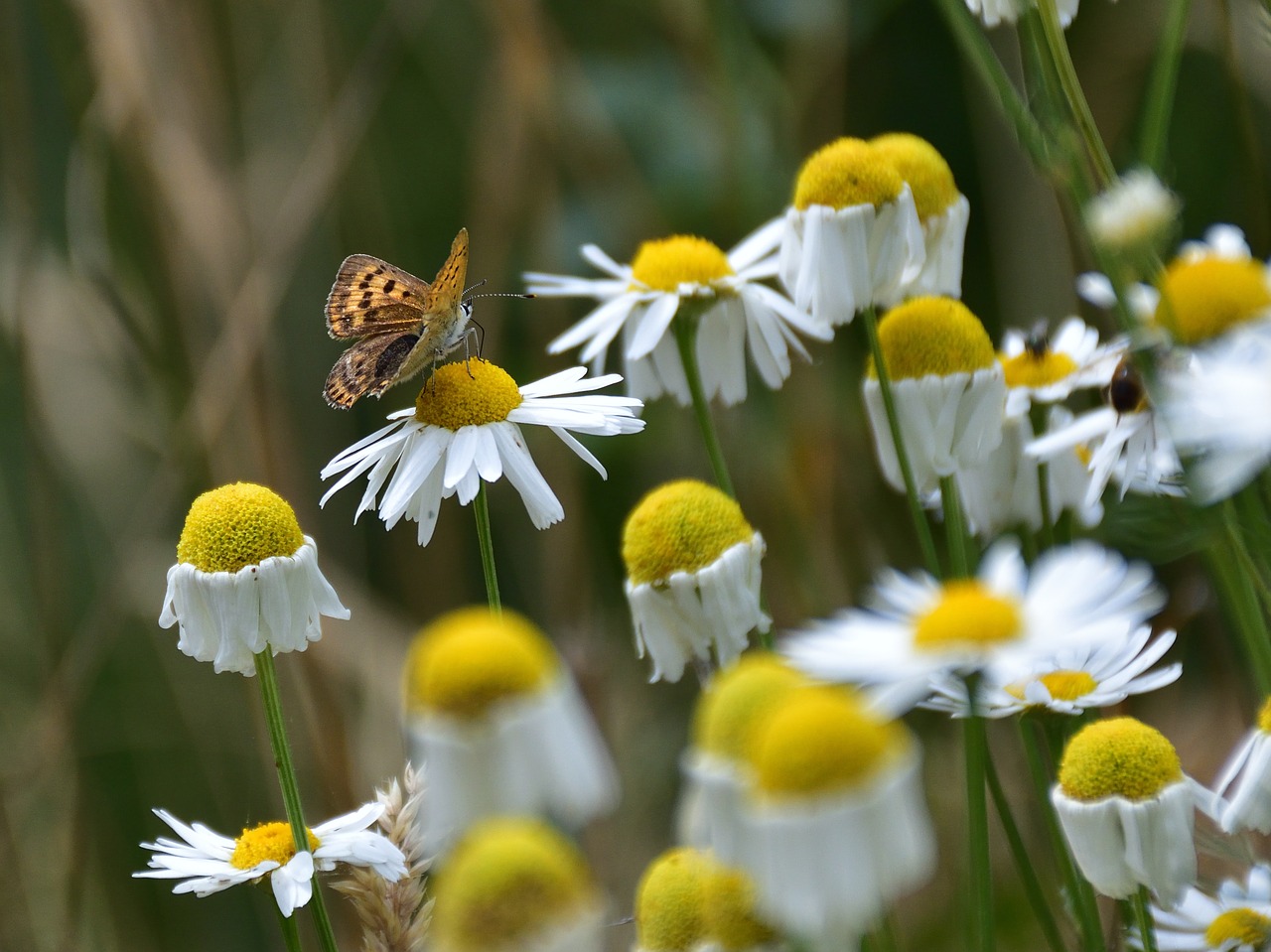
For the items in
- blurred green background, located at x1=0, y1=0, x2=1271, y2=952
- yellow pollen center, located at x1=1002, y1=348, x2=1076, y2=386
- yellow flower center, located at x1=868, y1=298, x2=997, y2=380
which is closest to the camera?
yellow flower center, located at x1=868, y1=298, x2=997, y2=380

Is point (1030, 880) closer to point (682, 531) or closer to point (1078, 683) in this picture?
point (1078, 683)

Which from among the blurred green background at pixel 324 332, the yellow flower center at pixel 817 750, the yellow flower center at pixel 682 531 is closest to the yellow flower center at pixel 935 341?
the yellow flower center at pixel 682 531

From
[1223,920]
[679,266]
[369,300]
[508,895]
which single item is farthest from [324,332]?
[508,895]

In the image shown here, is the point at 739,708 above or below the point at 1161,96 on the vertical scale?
below

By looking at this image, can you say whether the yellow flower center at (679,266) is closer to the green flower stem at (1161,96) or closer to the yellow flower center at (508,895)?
the green flower stem at (1161,96)

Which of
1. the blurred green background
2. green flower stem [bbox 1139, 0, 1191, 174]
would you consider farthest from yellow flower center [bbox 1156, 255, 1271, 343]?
the blurred green background

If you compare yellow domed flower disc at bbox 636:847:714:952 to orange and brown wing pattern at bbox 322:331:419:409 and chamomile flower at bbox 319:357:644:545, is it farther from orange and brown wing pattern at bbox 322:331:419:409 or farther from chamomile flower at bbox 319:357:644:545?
orange and brown wing pattern at bbox 322:331:419:409
